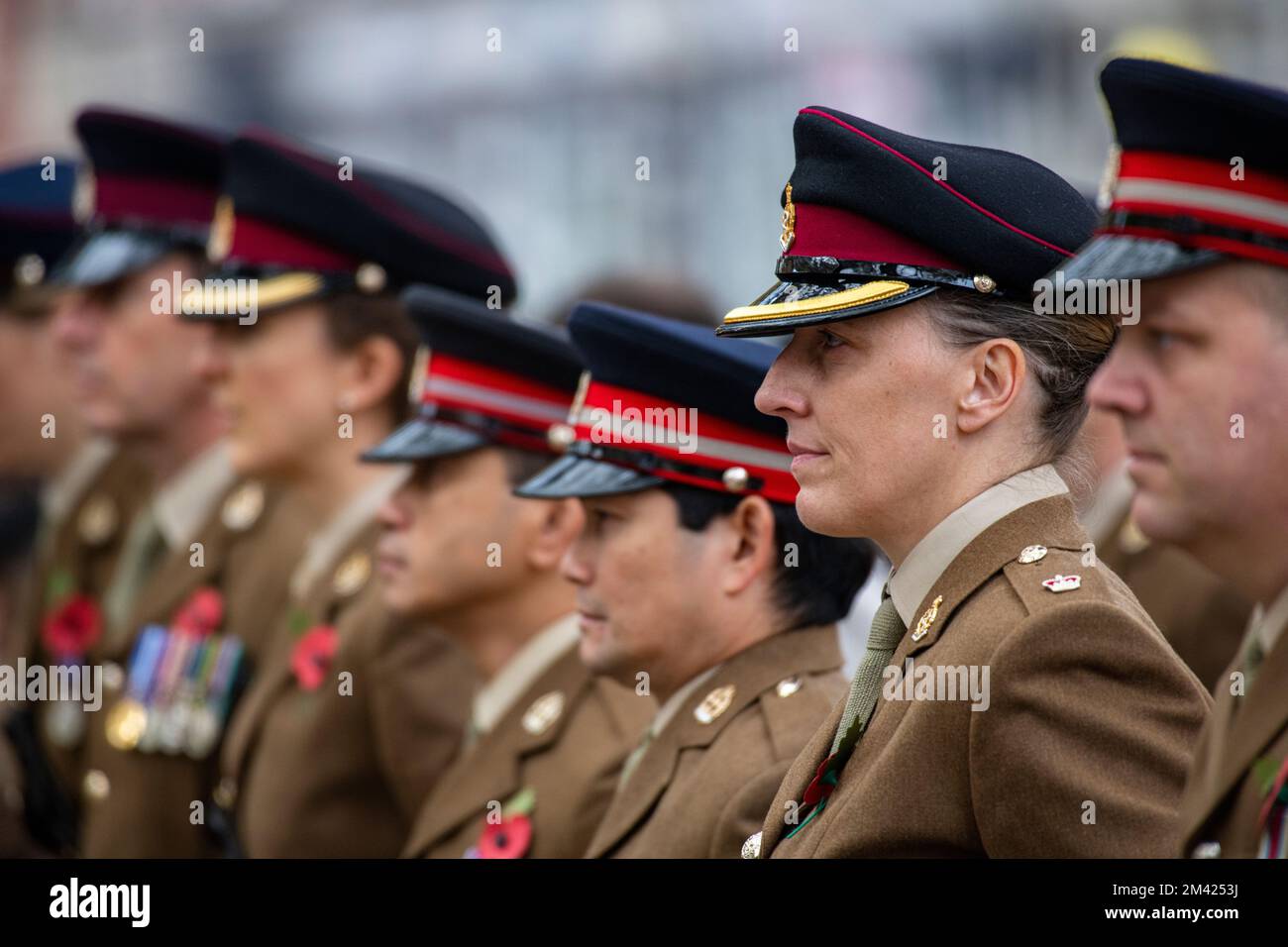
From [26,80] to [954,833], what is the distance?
20.0m

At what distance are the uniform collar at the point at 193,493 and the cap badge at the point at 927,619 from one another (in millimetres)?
3904

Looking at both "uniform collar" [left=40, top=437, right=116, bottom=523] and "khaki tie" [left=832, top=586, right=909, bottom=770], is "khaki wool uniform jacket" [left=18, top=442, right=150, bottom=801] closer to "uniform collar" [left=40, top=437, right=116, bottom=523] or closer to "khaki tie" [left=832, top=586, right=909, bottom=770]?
"uniform collar" [left=40, top=437, right=116, bottom=523]

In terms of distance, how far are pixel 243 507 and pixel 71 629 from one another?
130cm

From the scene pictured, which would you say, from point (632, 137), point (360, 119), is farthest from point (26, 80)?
point (632, 137)

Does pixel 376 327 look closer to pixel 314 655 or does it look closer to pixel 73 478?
pixel 314 655

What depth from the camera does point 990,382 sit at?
2.74 metres

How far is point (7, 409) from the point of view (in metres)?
7.67

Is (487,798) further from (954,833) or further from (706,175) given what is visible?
(706,175)

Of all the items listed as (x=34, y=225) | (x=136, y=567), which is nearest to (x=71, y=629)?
(x=136, y=567)

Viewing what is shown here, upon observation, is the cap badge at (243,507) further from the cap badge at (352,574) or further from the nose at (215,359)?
the cap badge at (352,574)

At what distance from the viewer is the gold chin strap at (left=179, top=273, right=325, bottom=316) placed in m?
5.35

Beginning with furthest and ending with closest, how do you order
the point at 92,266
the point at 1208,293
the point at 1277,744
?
the point at 92,266 < the point at 1208,293 < the point at 1277,744

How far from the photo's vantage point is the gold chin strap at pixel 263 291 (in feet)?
17.5

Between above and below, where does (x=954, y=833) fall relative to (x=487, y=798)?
above
